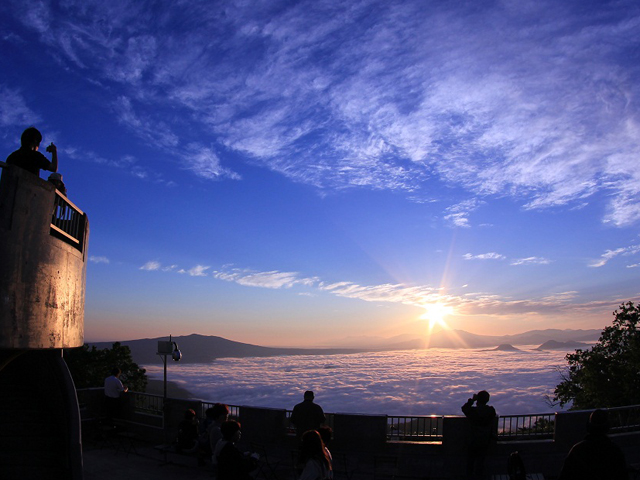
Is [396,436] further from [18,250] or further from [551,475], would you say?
[18,250]

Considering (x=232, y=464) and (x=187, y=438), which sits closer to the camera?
(x=232, y=464)

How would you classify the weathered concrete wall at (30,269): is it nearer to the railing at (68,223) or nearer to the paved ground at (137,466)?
the railing at (68,223)

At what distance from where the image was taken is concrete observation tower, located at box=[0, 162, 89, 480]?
649cm

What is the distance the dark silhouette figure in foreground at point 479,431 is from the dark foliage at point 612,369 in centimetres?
3237

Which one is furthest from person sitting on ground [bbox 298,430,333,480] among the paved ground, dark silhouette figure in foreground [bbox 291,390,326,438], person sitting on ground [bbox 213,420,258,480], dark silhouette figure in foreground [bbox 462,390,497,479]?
the paved ground

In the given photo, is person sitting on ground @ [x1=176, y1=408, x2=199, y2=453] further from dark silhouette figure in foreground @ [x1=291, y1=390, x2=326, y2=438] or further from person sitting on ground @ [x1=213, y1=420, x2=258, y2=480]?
person sitting on ground @ [x1=213, y1=420, x2=258, y2=480]

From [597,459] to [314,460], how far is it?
2.89m

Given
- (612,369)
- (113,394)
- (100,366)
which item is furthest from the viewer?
Result: (100,366)

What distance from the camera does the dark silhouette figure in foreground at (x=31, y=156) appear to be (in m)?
7.82

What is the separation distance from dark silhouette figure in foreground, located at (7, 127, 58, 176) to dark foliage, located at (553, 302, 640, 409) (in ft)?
131

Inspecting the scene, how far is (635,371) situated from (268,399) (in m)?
105

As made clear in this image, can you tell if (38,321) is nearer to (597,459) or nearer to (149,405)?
(597,459)

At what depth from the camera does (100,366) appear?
137 feet

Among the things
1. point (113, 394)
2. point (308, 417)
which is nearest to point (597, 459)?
point (308, 417)
